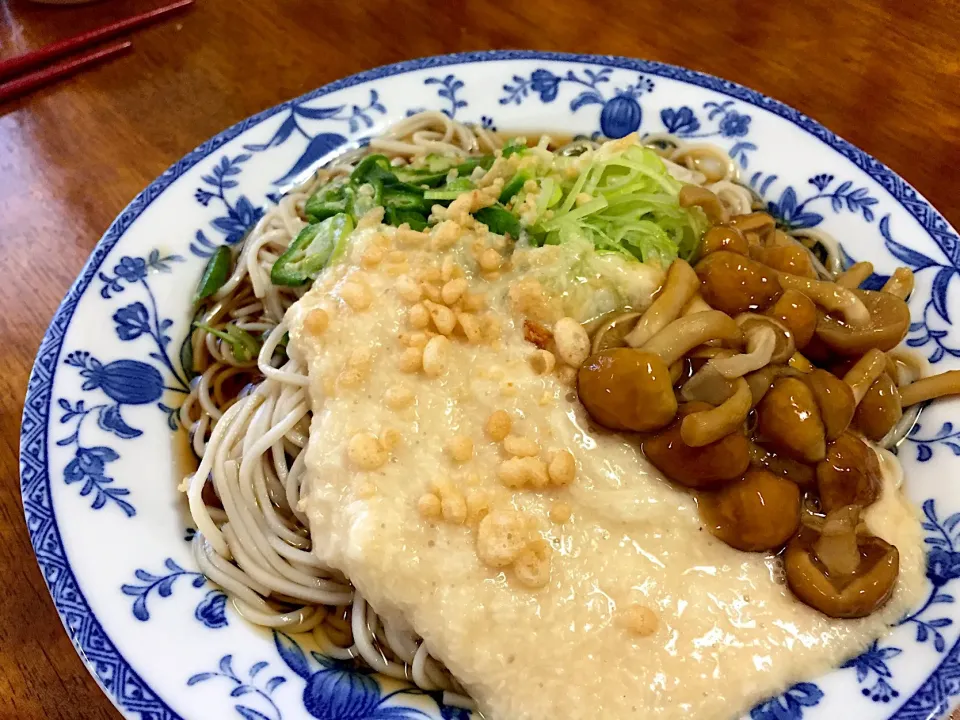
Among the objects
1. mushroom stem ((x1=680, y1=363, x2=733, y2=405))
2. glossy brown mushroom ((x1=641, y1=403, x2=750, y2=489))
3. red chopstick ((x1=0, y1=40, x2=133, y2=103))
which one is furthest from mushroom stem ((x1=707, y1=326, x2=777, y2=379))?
red chopstick ((x1=0, y1=40, x2=133, y2=103))

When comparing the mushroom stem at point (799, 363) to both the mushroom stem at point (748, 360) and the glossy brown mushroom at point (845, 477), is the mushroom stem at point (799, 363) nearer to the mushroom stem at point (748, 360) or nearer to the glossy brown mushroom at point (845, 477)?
the mushroom stem at point (748, 360)

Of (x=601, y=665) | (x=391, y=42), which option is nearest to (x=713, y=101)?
(x=391, y=42)

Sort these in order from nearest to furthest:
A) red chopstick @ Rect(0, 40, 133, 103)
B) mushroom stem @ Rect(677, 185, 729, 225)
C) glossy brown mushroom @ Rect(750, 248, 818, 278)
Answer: glossy brown mushroom @ Rect(750, 248, 818, 278)
mushroom stem @ Rect(677, 185, 729, 225)
red chopstick @ Rect(0, 40, 133, 103)

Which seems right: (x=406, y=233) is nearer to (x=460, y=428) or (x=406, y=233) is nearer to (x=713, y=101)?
(x=460, y=428)

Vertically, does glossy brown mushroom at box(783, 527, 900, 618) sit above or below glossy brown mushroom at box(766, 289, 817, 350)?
below

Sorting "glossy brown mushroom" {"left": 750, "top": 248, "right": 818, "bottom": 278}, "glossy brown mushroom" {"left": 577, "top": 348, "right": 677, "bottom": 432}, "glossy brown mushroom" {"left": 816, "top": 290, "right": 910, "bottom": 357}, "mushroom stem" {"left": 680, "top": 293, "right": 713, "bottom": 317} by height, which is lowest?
"glossy brown mushroom" {"left": 577, "top": 348, "right": 677, "bottom": 432}

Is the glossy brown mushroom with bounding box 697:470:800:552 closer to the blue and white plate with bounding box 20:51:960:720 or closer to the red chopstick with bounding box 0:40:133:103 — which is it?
the blue and white plate with bounding box 20:51:960:720

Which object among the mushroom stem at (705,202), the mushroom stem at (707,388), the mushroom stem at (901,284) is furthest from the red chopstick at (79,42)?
the mushroom stem at (901,284)
